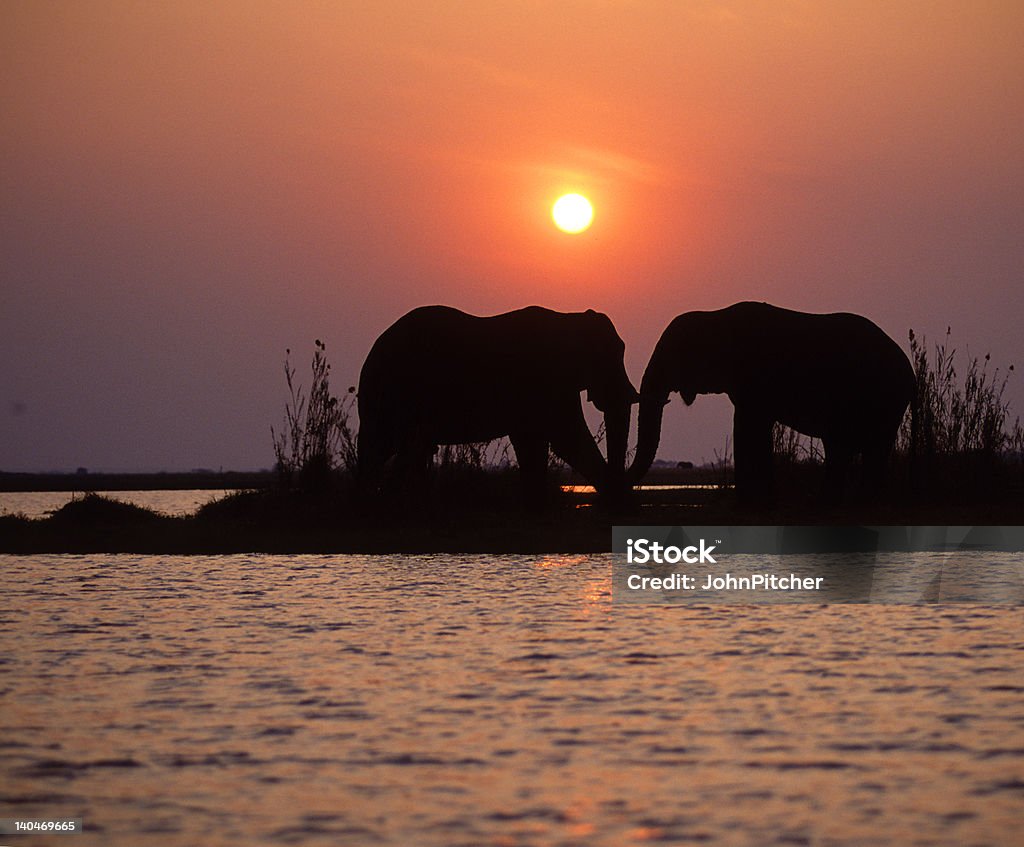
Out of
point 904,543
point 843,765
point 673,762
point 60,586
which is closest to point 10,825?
point 673,762

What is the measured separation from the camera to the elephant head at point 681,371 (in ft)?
73.1

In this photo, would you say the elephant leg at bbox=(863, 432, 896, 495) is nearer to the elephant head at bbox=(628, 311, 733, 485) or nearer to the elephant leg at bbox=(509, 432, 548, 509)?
the elephant head at bbox=(628, 311, 733, 485)

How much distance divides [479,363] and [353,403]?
1743 millimetres

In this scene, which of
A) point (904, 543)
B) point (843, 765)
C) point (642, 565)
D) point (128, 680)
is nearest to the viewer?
point (843, 765)

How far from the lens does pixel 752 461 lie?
21109 millimetres

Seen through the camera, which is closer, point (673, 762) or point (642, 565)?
point (673, 762)

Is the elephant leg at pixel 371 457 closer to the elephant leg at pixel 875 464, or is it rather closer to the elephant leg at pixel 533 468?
the elephant leg at pixel 533 468

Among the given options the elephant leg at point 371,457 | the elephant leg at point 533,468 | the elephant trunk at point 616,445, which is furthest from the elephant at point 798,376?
the elephant leg at point 371,457

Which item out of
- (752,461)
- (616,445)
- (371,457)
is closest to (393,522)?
(371,457)

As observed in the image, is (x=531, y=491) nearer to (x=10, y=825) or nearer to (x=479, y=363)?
(x=479, y=363)

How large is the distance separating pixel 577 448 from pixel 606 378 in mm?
1154

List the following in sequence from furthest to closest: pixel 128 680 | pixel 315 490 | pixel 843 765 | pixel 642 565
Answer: pixel 315 490
pixel 642 565
pixel 128 680
pixel 843 765

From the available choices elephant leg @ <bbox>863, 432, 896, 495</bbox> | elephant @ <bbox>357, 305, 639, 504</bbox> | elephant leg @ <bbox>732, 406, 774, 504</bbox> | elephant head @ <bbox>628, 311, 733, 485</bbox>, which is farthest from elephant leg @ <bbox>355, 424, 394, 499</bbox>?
elephant leg @ <bbox>863, 432, 896, 495</bbox>

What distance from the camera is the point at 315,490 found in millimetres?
20781
